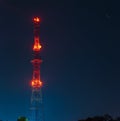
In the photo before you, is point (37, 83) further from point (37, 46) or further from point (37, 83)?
point (37, 46)

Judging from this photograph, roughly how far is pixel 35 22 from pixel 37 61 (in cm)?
580

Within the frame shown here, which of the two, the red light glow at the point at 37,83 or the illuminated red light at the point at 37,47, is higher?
the illuminated red light at the point at 37,47

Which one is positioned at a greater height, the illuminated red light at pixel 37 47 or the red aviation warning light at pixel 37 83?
the illuminated red light at pixel 37 47

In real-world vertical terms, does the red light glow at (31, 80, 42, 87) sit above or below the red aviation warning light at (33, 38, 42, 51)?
below

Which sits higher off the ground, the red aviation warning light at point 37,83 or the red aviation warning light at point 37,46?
the red aviation warning light at point 37,46

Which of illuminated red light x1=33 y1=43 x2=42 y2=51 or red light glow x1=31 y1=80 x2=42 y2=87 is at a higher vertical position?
illuminated red light x1=33 y1=43 x2=42 y2=51

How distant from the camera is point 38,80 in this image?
3088 inches

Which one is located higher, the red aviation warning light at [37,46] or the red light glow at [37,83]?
the red aviation warning light at [37,46]

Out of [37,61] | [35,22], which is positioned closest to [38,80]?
[37,61]

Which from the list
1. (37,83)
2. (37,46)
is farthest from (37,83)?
(37,46)

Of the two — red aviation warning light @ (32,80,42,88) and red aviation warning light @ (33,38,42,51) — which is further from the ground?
red aviation warning light @ (33,38,42,51)

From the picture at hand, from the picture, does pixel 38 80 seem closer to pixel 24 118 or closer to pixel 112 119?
pixel 24 118

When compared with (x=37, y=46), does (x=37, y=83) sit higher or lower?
lower

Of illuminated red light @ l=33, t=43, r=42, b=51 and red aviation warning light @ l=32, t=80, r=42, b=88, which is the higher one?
illuminated red light @ l=33, t=43, r=42, b=51
